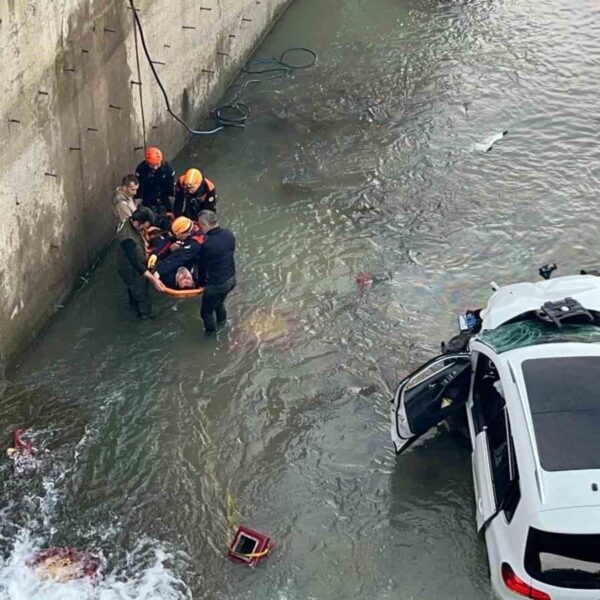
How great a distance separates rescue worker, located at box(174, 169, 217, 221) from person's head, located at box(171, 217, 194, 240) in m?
0.76

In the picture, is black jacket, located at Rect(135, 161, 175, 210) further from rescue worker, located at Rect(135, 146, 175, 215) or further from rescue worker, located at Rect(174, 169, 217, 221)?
rescue worker, located at Rect(174, 169, 217, 221)

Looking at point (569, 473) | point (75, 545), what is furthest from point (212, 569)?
point (569, 473)

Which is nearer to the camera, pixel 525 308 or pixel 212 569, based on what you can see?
pixel 212 569

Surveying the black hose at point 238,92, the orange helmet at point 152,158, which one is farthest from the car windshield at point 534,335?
the black hose at point 238,92

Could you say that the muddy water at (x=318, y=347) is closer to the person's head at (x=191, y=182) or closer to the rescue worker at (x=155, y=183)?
the rescue worker at (x=155, y=183)

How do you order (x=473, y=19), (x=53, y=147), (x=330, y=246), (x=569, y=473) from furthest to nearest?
(x=473, y=19) → (x=330, y=246) → (x=53, y=147) → (x=569, y=473)

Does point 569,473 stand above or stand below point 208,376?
above

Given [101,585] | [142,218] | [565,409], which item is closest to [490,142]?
[142,218]

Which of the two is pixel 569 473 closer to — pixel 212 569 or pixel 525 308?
pixel 525 308

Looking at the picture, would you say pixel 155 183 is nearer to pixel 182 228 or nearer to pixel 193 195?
pixel 193 195

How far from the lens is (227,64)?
15.6 meters

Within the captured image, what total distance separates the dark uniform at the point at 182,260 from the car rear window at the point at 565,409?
4188 mm

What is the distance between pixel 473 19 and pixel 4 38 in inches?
452

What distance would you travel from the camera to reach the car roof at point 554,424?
22.5 ft
